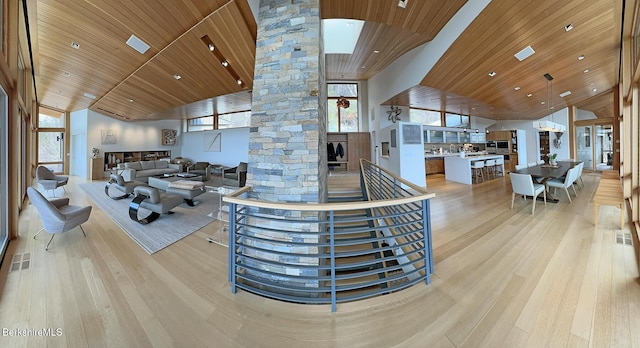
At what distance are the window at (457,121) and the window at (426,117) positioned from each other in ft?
2.11

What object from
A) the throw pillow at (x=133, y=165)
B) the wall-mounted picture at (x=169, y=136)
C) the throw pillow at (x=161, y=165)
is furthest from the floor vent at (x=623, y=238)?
the wall-mounted picture at (x=169, y=136)

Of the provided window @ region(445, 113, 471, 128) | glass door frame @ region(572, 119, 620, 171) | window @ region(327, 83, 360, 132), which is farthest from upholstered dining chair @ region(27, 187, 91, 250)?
glass door frame @ region(572, 119, 620, 171)

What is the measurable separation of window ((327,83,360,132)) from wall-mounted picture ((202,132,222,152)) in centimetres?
564

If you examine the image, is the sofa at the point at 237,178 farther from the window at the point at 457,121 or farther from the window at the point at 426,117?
the window at the point at 457,121

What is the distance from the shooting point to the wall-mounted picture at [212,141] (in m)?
11.6

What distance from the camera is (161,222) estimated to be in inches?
169

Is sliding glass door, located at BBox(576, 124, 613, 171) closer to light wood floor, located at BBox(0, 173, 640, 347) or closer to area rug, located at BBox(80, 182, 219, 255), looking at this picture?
light wood floor, located at BBox(0, 173, 640, 347)

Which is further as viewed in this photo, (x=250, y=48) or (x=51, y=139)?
(x=51, y=139)

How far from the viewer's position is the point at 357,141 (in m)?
10.5

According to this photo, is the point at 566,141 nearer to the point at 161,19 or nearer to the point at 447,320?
the point at 447,320

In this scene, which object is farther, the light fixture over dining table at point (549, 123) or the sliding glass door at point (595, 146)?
the sliding glass door at point (595, 146)

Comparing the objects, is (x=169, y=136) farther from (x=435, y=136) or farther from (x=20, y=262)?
(x=435, y=136)

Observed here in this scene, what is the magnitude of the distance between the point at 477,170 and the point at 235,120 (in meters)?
10.9

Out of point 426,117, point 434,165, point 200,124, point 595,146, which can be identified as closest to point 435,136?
point 426,117
